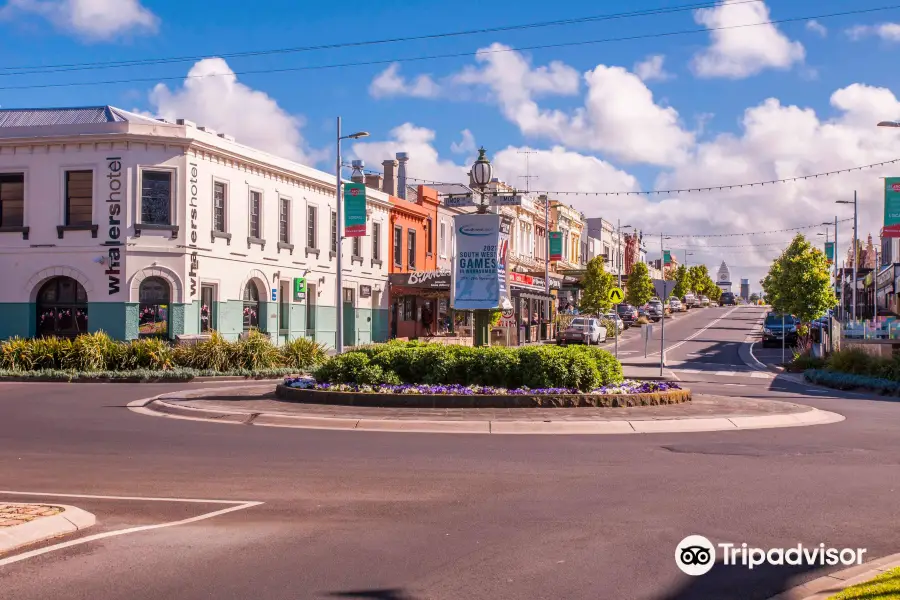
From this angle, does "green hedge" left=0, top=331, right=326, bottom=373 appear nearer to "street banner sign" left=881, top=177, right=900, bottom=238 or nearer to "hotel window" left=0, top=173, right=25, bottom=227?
"hotel window" left=0, top=173, right=25, bottom=227

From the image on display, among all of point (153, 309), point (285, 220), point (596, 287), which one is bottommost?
point (153, 309)

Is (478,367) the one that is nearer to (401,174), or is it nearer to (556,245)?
(401,174)

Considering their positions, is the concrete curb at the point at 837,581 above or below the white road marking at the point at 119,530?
above

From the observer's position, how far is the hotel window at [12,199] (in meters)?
33.9

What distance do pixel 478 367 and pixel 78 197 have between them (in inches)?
828

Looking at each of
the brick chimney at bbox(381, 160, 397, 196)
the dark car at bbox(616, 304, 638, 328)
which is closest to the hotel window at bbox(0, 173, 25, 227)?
the brick chimney at bbox(381, 160, 397, 196)

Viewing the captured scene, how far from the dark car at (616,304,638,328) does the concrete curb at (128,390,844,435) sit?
191ft

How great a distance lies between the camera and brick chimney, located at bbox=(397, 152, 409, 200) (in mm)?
53250

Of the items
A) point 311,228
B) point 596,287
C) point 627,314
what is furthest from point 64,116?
point 627,314

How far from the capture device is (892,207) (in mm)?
31016

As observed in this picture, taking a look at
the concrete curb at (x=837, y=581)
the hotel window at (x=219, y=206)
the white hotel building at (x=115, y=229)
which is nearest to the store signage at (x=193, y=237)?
the white hotel building at (x=115, y=229)

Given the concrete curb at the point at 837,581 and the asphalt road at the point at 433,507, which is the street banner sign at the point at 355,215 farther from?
the concrete curb at the point at 837,581

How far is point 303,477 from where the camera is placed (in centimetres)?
1045

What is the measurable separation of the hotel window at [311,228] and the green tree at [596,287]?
2973 centimetres
